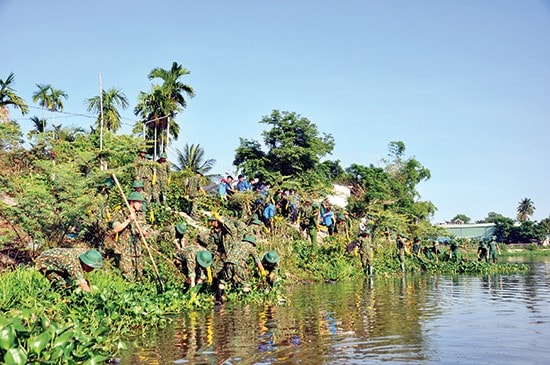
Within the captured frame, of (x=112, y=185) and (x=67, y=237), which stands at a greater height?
(x=112, y=185)

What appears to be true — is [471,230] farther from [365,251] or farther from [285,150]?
[365,251]

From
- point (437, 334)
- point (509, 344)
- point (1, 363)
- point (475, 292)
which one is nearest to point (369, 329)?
point (437, 334)

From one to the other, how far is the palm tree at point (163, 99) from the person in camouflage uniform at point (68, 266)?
25120mm

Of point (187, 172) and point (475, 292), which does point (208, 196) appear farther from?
point (475, 292)

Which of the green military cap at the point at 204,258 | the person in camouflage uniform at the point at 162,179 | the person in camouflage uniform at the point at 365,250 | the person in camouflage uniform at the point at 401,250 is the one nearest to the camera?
the green military cap at the point at 204,258

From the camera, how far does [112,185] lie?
55.2 feet

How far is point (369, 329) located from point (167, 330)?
3.72 meters

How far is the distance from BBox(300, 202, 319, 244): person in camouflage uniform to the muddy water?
8392mm

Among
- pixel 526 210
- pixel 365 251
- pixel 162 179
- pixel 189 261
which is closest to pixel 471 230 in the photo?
pixel 526 210

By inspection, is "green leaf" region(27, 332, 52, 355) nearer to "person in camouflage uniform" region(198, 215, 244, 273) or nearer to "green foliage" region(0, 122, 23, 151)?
"person in camouflage uniform" region(198, 215, 244, 273)

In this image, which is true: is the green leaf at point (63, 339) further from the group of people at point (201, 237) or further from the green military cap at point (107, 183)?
the green military cap at point (107, 183)

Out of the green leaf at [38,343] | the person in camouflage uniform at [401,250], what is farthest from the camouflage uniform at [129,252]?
the person in camouflage uniform at [401,250]

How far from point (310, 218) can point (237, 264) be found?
35.1ft

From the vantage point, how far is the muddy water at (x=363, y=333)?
7602 mm
